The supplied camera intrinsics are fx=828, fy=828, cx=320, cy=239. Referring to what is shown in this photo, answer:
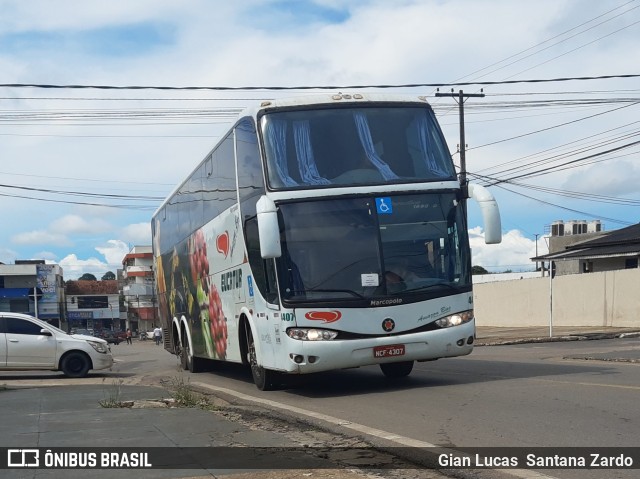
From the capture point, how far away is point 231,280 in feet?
48.9

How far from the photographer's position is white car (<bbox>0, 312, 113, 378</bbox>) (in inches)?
778

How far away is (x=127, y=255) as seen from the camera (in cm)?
11575

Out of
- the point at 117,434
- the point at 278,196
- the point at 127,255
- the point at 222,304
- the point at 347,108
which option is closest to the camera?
the point at 117,434

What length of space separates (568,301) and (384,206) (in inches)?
1023

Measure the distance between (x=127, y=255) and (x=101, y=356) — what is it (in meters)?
97.5

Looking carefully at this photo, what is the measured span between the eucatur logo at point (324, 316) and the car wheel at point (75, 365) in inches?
415

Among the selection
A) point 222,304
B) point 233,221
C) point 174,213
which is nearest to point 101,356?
point 174,213

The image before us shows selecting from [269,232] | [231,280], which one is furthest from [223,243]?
[269,232]

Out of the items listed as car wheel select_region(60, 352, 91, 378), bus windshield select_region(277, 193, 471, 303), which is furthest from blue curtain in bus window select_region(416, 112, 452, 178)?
car wheel select_region(60, 352, 91, 378)

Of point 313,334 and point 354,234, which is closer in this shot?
point 313,334

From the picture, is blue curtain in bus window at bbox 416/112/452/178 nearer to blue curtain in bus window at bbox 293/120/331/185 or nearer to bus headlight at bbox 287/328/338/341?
blue curtain in bus window at bbox 293/120/331/185

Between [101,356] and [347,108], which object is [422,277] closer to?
[347,108]

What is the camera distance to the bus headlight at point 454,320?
1209 centimetres

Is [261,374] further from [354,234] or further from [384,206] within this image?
[384,206]
